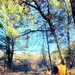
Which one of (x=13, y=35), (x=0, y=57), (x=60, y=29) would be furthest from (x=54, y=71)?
(x=0, y=57)

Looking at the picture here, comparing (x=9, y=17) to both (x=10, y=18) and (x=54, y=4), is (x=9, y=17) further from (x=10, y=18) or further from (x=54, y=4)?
(x=54, y=4)

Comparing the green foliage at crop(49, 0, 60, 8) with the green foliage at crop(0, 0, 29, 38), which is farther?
the green foliage at crop(0, 0, 29, 38)

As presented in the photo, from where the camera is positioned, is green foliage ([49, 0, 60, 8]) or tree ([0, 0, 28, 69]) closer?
green foliage ([49, 0, 60, 8])

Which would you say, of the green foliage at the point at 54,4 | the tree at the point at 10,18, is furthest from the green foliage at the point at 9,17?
the green foliage at the point at 54,4

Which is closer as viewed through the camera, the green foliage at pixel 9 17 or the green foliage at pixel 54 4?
the green foliage at pixel 54 4

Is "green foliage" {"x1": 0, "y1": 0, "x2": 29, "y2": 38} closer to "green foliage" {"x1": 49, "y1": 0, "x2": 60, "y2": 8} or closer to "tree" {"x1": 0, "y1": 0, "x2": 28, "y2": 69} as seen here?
"tree" {"x1": 0, "y1": 0, "x2": 28, "y2": 69}

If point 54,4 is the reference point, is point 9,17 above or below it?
above

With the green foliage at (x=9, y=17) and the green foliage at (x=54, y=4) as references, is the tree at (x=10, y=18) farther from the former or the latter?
the green foliage at (x=54, y=4)

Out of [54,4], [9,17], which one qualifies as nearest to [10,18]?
[9,17]

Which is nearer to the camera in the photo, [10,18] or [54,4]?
[54,4]

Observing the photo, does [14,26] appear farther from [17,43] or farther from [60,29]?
[60,29]

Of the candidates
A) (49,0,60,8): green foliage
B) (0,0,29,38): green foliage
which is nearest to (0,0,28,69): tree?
(0,0,29,38): green foliage

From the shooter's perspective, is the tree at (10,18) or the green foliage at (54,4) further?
the tree at (10,18)

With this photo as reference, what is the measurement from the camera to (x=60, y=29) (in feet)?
56.1
